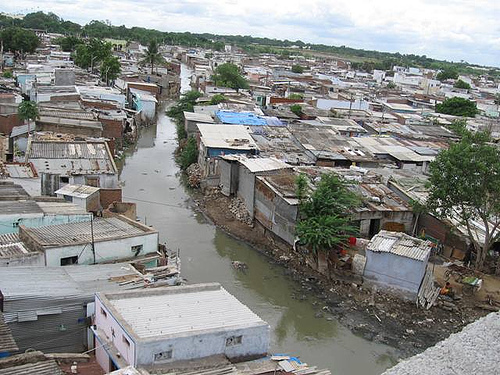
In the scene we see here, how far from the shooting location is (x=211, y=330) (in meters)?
7.82

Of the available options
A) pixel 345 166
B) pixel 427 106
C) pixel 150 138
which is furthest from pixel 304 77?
pixel 345 166

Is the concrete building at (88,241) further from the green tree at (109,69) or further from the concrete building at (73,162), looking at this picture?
the green tree at (109,69)

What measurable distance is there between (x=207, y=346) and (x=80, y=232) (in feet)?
16.3

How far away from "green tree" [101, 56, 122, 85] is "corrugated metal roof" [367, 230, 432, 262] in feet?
96.4

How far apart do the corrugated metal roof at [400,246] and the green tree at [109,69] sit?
1156 inches

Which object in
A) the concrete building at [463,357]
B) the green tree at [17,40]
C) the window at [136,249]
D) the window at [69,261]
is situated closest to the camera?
the concrete building at [463,357]

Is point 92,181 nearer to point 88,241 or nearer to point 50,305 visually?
point 88,241

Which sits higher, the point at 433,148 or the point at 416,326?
the point at 433,148

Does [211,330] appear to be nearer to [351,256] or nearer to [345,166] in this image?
[351,256]

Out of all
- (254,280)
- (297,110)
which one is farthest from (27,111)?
(297,110)

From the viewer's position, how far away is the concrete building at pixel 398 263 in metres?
13.1

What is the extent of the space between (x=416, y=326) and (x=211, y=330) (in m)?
6.72

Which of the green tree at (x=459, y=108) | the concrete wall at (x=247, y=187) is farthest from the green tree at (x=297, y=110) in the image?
the green tree at (x=459, y=108)

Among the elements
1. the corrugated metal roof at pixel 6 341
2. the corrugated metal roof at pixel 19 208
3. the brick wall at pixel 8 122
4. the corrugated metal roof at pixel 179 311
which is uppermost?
the brick wall at pixel 8 122
